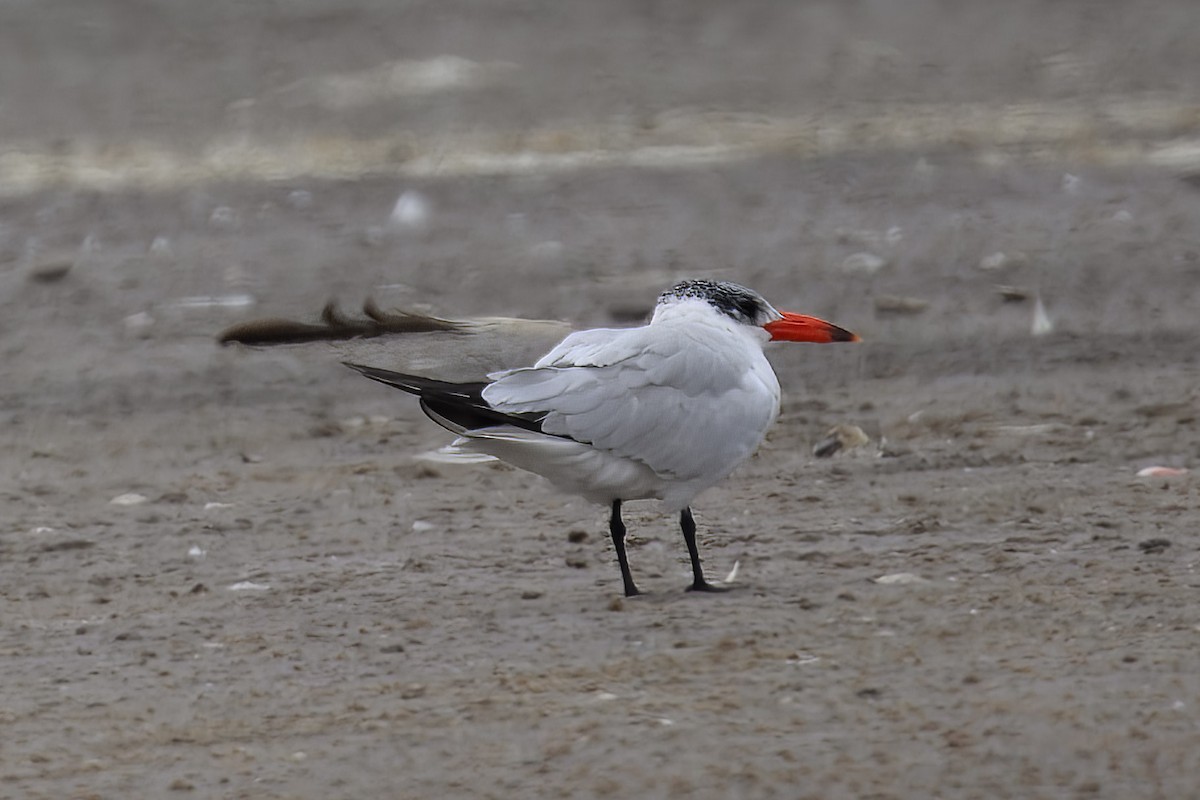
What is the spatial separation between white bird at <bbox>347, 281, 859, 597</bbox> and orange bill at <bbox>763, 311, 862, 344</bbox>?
0.29 meters

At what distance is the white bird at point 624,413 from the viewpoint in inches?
205

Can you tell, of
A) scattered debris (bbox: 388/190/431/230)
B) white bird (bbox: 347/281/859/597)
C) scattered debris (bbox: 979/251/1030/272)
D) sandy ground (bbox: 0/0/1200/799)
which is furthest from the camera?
scattered debris (bbox: 388/190/431/230)

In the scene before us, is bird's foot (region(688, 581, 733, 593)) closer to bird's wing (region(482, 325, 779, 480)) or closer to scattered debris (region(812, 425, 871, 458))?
bird's wing (region(482, 325, 779, 480))

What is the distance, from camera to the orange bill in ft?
18.9

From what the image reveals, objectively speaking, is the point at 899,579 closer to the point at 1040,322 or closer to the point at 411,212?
the point at 1040,322

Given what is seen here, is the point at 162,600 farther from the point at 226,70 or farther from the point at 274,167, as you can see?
the point at 226,70

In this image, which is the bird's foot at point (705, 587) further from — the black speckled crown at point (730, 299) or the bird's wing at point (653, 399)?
the black speckled crown at point (730, 299)

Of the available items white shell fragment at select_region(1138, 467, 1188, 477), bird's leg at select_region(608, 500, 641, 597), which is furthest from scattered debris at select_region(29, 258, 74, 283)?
white shell fragment at select_region(1138, 467, 1188, 477)

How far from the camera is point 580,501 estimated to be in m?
6.68

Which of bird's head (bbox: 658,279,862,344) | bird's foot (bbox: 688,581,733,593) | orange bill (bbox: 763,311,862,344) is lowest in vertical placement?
bird's foot (bbox: 688,581,733,593)

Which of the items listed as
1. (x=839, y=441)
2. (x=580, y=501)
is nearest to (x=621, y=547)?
(x=580, y=501)

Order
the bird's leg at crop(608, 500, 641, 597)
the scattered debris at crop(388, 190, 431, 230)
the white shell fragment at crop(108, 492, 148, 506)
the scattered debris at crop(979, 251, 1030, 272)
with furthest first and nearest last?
the scattered debris at crop(388, 190, 431, 230), the scattered debris at crop(979, 251, 1030, 272), the white shell fragment at crop(108, 492, 148, 506), the bird's leg at crop(608, 500, 641, 597)

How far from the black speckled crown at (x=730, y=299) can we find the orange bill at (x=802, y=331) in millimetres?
33

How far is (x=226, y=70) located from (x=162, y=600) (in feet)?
29.1
